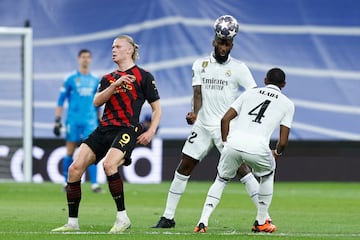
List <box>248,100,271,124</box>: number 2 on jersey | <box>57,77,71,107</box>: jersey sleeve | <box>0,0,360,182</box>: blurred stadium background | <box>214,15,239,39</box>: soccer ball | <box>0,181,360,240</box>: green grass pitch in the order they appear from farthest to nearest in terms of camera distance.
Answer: <box>0,0,360,182</box>: blurred stadium background
<box>57,77,71,107</box>: jersey sleeve
<box>214,15,239,39</box>: soccer ball
<box>248,100,271,124</box>: number 2 on jersey
<box>0,181,360,240</box>: green grass pitch

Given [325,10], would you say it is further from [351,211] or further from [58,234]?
[58,234]

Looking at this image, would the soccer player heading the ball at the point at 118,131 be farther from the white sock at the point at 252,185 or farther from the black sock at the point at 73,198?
the white sock at the point at 252,185

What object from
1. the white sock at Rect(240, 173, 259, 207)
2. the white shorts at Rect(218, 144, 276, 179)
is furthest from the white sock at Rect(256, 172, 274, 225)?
the white sock at Rect(240, 173, 259, 207)

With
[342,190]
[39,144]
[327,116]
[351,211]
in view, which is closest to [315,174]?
[327,116]

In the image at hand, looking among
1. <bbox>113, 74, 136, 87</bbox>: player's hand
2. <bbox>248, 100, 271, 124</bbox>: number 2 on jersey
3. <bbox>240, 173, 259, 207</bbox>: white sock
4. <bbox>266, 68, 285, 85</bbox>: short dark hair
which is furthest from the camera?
<bbox>240, 173, 259, 207</bbox>: white sock

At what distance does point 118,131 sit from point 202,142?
1.24m

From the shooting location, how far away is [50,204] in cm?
1684

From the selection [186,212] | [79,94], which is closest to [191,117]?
[186,212]

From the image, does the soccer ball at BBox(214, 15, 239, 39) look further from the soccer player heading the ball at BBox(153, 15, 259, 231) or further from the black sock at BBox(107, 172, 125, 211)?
the black sock at BBox(107, 172, 125, 211)

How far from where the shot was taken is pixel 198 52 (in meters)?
24.7

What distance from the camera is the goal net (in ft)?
78.8

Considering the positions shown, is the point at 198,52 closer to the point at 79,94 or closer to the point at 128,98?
the point at 79,94

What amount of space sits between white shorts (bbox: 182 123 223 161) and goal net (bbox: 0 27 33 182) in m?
11.5

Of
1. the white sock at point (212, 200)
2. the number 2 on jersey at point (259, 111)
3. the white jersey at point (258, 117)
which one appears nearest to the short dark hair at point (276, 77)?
the white jersey at point (258, 117)
